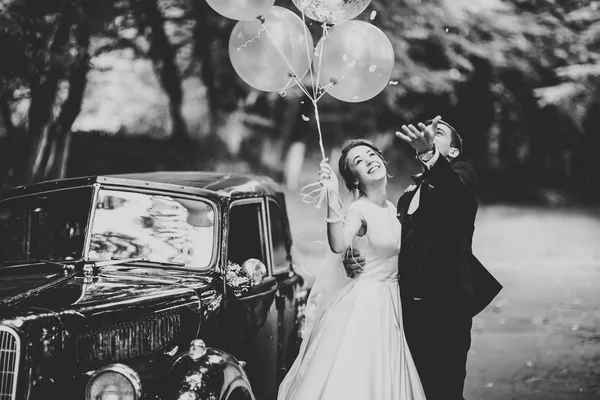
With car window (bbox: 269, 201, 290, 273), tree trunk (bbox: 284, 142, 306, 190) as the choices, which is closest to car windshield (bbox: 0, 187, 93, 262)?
car window (bbox: 269, 201, 290, 273)

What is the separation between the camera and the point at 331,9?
4969 millimetres

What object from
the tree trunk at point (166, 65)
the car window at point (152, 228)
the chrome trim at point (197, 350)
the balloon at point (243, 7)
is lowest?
the chrome trim at point (197, 350)

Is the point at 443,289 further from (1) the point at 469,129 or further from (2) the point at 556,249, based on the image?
(1) the point at 469,129

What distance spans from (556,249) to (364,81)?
1253 cm

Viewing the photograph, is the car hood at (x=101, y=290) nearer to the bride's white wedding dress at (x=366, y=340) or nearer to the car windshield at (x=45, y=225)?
the car windshield at (x=45, y=225)

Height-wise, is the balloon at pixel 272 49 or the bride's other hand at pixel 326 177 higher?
the balloon at pixel 272 49

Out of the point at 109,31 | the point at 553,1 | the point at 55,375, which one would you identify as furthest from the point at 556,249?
the point at 55,375

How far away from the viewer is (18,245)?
15.9 feet

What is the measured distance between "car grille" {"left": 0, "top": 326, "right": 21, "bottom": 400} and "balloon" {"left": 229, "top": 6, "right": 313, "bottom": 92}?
2.45 m

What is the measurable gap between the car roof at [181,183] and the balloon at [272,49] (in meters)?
0.78

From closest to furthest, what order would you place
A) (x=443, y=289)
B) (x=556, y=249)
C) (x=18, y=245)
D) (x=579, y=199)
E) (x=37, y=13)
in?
(x=443, y=289) < (x=18, y=245) < (x=37, y=13) < (x=556, y=249) < (x=579, y=199)

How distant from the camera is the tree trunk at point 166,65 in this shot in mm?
14672

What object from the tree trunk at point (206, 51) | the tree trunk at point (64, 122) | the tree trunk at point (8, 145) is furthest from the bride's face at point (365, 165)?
the tree trunk at point (206, 51)

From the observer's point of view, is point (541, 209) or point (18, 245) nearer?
point (18, 245)
